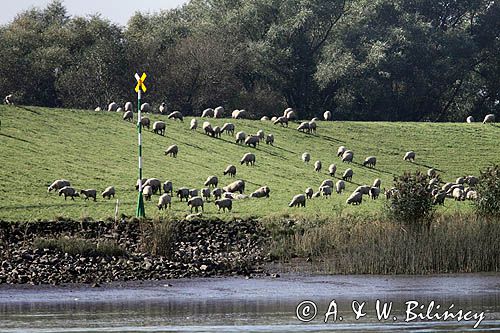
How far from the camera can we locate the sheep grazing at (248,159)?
231 ft

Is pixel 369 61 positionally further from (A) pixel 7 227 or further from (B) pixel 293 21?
(A) pixel 7 227

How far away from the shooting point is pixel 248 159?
7056 centimetres

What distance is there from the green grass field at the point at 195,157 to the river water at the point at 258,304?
14.8 metres

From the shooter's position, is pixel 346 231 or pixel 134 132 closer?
pixel 346 231

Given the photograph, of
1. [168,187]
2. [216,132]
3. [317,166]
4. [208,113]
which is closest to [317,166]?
[317,166]

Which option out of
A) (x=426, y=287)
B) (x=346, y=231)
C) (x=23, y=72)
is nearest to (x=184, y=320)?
(x=426, y=287)

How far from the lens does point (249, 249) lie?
140 ft

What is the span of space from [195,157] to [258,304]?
134 feet

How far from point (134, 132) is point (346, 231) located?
37265 mm

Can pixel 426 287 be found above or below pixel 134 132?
below

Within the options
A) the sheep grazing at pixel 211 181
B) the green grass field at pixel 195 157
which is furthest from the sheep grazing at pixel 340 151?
the sheep grazing at pixel 211 181

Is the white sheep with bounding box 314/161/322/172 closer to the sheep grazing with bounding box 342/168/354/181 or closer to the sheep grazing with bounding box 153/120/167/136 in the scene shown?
the sheep grazing with bounding box 342/168/354/181

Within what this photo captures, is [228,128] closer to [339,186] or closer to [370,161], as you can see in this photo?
[370,161]

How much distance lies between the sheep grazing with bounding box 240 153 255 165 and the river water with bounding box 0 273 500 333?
1333 inches
